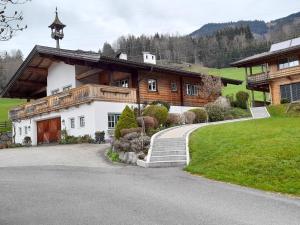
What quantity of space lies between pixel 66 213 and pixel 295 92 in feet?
115

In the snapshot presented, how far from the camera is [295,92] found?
130ft

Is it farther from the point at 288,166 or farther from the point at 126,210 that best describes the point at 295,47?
the point at 126,210

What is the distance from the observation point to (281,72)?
40.0 metres

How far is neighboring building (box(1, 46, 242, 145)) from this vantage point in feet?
97.1

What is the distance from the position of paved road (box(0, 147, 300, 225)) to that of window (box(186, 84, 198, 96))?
25664mm

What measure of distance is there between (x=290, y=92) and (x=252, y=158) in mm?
27147

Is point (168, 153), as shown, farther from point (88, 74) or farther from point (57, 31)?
point (57, 31)

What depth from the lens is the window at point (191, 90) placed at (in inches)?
1598

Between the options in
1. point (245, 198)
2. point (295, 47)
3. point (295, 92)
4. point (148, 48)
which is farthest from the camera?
point (148, 48)

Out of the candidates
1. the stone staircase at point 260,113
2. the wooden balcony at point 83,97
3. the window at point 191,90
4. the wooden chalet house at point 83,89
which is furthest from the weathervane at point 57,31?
the stone staircase at point 260,113

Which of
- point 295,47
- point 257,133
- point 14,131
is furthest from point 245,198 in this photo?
point 14,131

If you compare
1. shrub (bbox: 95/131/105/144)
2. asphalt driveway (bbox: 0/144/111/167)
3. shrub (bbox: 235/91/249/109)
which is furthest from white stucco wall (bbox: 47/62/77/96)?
shrub (bbox: 235/91/249/109)

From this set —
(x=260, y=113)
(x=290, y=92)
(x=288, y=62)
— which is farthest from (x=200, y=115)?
(x=288, y=62)

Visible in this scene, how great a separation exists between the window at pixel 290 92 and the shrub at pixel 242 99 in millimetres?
3701
